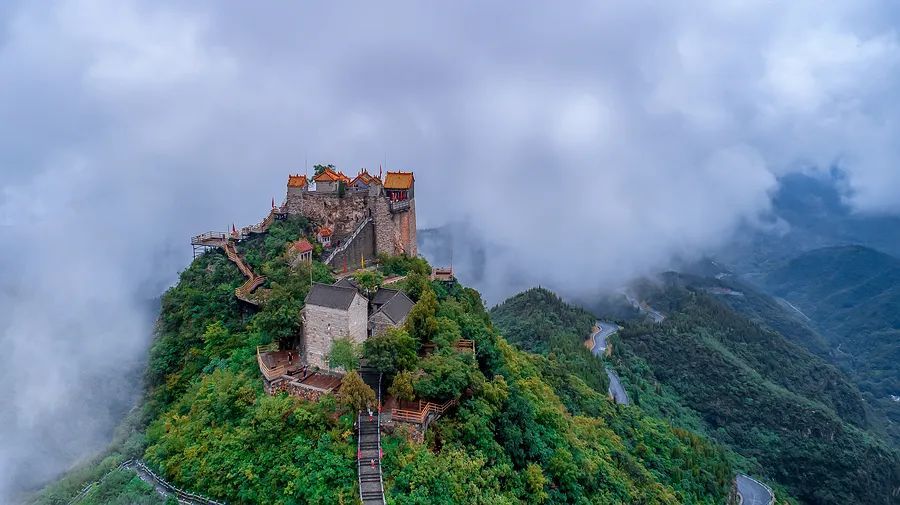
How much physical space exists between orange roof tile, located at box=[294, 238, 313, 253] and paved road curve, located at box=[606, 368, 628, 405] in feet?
180

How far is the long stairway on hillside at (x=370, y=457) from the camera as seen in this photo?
25.0 meters

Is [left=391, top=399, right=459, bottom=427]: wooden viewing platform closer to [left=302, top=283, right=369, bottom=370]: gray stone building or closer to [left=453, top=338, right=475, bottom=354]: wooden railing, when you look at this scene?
[left=453, top=338, right=475, bottom=354]: wooden railing

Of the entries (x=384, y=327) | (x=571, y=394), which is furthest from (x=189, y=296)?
(x=571, y=394)

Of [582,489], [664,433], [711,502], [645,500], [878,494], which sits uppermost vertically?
[582,489]

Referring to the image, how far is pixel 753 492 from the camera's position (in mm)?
77062

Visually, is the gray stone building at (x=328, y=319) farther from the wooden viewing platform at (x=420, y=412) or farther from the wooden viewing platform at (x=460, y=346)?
the wooden viewing platform at (x=420, y=412)

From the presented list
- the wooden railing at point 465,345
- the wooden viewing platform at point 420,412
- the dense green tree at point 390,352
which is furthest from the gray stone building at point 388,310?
the wooden viewing platform at point 420,412

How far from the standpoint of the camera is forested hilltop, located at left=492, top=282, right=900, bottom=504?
88188mm

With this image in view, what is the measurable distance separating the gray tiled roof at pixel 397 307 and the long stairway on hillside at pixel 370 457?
5.34m

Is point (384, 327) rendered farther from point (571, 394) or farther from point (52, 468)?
point (571, 394)

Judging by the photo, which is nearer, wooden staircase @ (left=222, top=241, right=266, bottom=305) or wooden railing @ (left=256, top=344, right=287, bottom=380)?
wooden railing @ (left=256, top=344, right=287, bottom=380)

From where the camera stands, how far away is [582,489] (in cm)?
3453

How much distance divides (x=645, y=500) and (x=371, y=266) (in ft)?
92.9

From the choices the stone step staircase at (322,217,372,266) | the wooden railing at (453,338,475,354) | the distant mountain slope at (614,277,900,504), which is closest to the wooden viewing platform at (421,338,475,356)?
the wooden railing at (453,338,475,354)
